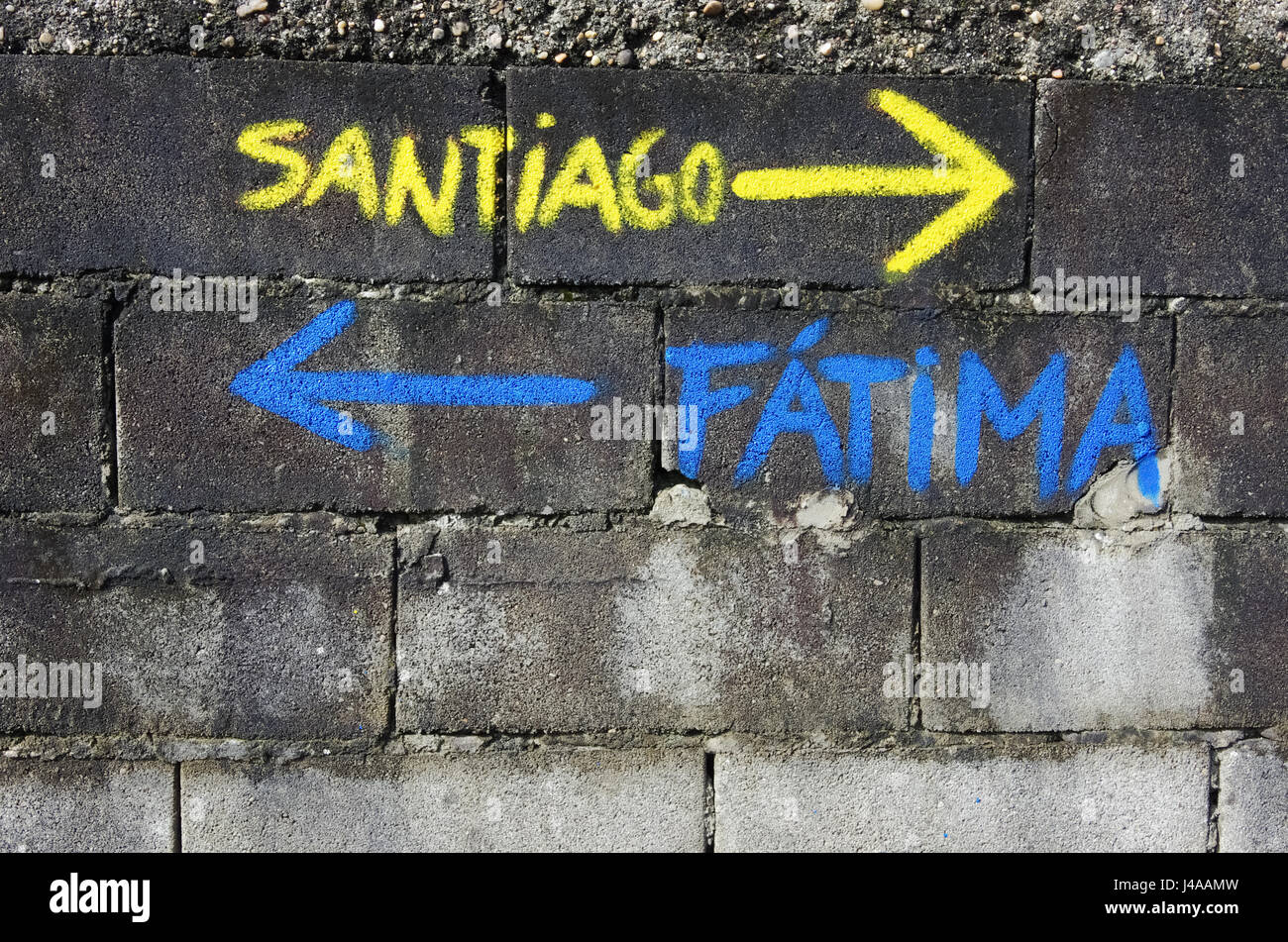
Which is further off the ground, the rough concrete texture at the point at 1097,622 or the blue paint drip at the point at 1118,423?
the blue paint drip at the point at 1118,423

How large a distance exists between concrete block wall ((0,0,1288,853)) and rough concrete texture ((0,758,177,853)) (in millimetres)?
12

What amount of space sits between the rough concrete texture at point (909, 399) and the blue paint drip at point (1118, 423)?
0.05ft

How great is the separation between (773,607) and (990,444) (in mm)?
698

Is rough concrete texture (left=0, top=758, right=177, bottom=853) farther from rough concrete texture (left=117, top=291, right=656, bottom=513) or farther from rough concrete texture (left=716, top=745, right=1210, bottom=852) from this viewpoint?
rough concrete texture (left=716, top=745, right=1210, bottom=852)

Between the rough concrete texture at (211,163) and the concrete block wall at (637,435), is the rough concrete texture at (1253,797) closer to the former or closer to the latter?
the concrete block wall at (637,435)

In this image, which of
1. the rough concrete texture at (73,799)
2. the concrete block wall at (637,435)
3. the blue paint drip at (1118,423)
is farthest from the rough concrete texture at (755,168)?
the rough concrete texture at (73,799)

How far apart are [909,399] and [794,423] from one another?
301 millimetres

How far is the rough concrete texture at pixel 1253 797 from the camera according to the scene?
2.40 metres

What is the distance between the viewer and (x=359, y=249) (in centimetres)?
222

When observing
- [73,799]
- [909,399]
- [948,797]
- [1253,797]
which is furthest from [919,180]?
[73,799]

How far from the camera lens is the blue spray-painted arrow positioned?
2.23 meters

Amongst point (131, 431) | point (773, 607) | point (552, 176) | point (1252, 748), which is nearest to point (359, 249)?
point (552, 176)

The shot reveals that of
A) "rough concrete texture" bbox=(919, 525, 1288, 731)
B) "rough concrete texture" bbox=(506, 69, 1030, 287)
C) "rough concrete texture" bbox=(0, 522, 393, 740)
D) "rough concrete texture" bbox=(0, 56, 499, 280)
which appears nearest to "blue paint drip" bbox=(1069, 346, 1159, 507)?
"rough concrete texture" bbox=(919, 525, 1288, 731)

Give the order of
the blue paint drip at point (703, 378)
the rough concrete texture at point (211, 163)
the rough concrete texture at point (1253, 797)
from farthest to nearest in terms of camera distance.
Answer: the rough concrete texture at point (1253, 797) < the blue paint drip at point (703, 378) < the rough concrete texture at point (211, 163)
